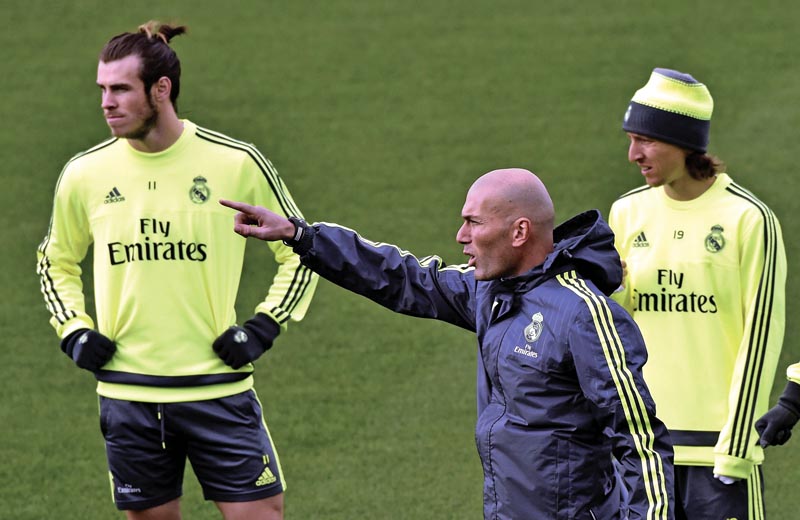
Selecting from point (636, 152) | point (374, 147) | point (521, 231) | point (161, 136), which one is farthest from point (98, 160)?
point (374, 147)

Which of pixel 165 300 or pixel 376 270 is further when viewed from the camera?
pixel 165 300

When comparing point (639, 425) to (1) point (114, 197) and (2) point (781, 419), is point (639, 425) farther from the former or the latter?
(1) point (114, 197)

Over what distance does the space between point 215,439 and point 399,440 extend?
4062mm

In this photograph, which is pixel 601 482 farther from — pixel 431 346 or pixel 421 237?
pixel 421 237

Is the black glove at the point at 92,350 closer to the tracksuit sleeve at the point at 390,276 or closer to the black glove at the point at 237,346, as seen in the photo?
the black glove at the point at 237,346

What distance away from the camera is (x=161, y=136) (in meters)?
6.80

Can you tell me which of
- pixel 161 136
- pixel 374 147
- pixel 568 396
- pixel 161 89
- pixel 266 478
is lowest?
pixel 266 478

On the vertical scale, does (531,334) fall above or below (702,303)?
below

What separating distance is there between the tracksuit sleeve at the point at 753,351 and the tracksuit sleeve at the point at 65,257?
115 inches

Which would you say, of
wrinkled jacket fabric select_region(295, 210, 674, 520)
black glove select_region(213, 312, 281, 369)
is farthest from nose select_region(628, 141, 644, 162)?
black glove select_region(213, 312, 281, 369)

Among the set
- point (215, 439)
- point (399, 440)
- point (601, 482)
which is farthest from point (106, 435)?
point (399, 440)

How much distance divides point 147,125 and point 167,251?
57 centimetres

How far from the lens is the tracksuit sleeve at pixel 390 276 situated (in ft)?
17.8

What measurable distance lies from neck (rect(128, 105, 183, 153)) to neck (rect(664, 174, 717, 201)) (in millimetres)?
2282
